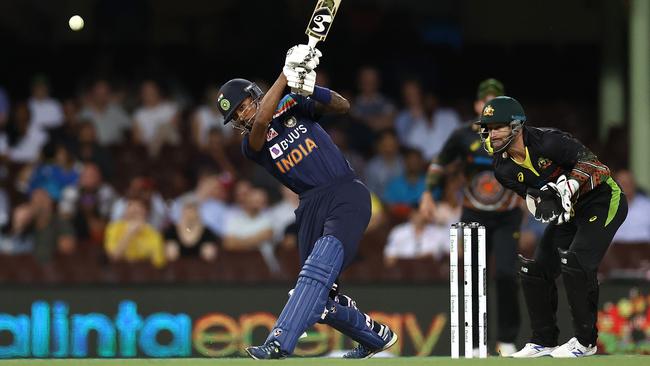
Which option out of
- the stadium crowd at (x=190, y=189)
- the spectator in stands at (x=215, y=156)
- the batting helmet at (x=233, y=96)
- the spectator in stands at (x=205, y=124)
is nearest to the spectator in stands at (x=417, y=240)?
the stadium crowd at (x=190, y=189)

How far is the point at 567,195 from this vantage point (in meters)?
8.38

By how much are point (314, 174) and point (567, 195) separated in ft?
5.32

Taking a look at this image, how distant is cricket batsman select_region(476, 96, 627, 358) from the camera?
8.51 m

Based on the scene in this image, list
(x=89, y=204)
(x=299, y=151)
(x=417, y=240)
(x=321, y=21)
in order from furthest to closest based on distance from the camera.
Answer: (x=89, y=204), (x=417, y=240), (x=299, y=151), (x=321, y=21)

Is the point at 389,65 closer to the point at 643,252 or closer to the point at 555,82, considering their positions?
the point at 555,82

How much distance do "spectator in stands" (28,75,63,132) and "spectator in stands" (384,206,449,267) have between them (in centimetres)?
475

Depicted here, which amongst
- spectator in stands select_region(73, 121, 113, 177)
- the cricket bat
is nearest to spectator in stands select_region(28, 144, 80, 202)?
spectator in stands select_region(73, 121, 113, 177)

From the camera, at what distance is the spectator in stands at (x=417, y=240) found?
43.8 ft

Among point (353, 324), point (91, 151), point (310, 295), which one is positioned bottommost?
point (353, 324)

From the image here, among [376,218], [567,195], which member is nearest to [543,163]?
[567,195]

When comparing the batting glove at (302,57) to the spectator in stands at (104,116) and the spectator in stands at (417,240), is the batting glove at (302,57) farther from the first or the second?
the spectator in stands at (104,116)

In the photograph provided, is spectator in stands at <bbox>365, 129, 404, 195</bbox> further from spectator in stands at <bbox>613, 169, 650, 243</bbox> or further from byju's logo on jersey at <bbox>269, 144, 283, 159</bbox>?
byju's logo on jersey at <bbox>269, 144, 283, 159</bbox>

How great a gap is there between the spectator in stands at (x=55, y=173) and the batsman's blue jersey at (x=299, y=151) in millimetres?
6482

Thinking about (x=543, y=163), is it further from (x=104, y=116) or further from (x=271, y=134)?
(x=104, y=116)
